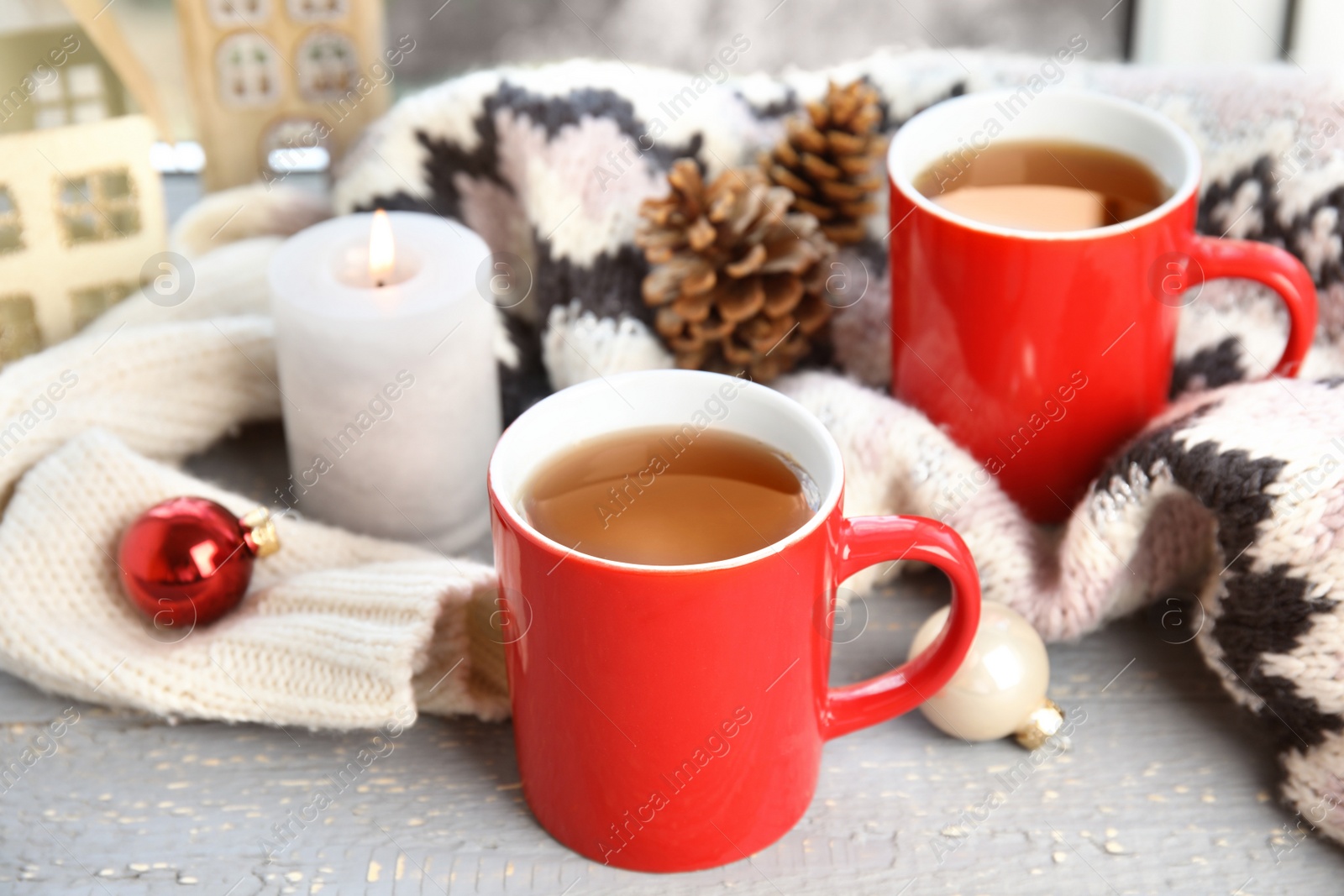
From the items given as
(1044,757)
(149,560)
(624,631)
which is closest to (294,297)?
(149,560)

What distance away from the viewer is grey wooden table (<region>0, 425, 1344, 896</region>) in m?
0.53

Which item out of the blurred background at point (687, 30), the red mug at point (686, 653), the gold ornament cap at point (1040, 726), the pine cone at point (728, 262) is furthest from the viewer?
the blurred background at point (687, 30)

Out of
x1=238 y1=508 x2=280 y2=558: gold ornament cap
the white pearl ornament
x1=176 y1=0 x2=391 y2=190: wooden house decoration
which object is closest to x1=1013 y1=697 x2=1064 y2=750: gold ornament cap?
the white pearl ornament

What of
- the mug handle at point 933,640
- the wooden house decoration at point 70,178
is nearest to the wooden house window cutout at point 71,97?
the wooden house decoration at point 70,178

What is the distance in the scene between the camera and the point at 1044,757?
1.90 feet

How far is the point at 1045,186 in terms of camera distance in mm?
661

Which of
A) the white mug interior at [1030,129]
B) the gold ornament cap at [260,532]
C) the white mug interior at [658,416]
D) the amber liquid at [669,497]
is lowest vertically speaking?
the gold ornament cap at [260,532]

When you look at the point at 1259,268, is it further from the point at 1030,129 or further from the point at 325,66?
the point at 325,66

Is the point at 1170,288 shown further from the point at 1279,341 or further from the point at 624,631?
the point at 624,631

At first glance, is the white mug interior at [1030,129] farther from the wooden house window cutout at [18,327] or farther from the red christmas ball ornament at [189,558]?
the wooden house window cutout at [18,327]

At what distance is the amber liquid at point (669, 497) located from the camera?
0.49m

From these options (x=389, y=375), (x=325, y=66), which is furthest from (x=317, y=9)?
(x=389, y=375)

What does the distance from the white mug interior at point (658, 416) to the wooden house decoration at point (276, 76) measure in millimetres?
347

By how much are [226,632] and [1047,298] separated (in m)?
0.38
